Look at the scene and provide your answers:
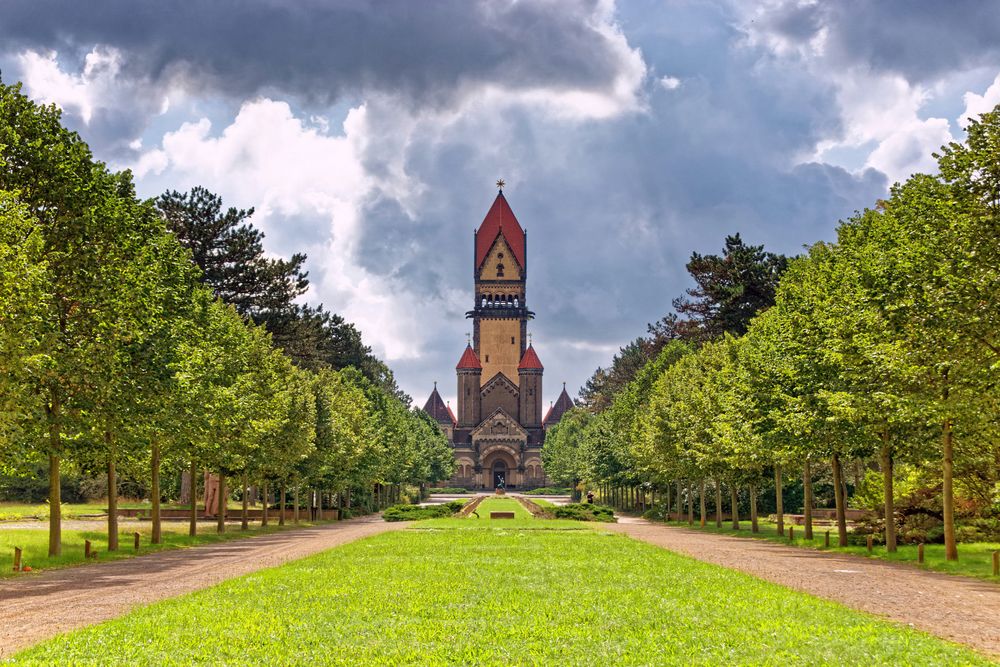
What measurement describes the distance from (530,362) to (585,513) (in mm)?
117604

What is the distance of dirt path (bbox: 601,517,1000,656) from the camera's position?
1591cm

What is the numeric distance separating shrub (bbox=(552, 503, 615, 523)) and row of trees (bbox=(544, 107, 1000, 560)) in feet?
39.1

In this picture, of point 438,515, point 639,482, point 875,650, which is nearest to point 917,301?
point 875,650

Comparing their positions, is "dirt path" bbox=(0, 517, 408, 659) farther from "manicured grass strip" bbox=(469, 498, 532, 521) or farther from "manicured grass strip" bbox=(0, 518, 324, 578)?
"manicured grass strip" bbox=(469, 498, 532, 521)

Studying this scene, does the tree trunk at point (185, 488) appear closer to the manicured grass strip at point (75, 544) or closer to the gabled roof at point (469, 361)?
the manicured grass strip at point (75, 544)

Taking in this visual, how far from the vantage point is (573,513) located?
204 feet

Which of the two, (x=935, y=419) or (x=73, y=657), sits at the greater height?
(x=935, y=419)

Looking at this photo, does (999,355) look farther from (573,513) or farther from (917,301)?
(573,513)

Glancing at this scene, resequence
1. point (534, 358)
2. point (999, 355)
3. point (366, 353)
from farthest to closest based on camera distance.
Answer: point (534, 358), point (366, 353), point (999, 355)

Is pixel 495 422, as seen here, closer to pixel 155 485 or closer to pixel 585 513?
pixel 585 513

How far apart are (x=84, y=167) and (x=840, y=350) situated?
21.8 meters

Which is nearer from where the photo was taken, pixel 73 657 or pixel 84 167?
pixel 73 657

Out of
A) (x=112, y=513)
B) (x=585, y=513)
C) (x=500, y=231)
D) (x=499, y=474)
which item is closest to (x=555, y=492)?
(x=499, y=474)

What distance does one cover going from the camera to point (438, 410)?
7485 inches
